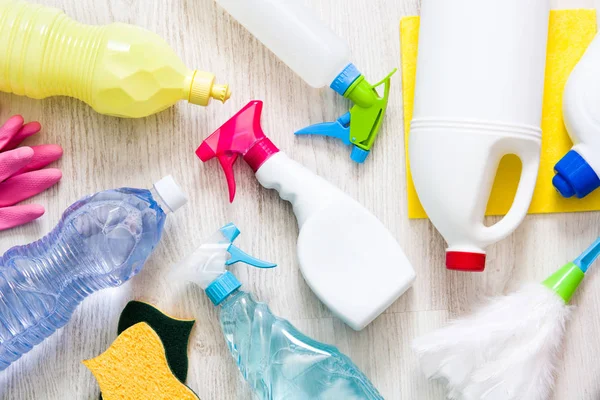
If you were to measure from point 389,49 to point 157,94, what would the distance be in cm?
29

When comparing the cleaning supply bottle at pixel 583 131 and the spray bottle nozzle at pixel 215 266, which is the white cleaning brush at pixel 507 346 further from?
the spray bottle nozzle at pixel 215 266

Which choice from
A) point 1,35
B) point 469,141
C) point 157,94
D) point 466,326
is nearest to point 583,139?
point 469,141

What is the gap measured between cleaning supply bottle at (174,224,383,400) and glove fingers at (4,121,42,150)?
0.24m

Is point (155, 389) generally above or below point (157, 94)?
below

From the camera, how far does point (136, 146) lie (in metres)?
0.70

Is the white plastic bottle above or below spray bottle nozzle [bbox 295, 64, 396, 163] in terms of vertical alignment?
above

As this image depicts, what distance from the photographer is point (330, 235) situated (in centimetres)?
66

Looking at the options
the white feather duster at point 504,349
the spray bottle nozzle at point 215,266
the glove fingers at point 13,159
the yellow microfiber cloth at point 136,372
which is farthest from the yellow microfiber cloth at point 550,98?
the glove fingers at point 13,159

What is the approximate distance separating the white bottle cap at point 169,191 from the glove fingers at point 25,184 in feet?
0.47

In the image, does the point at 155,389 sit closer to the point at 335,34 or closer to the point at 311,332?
the point at 311,332

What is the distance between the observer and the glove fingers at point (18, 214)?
678 mm

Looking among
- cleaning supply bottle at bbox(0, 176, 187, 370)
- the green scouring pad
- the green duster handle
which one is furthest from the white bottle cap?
the green duster handle

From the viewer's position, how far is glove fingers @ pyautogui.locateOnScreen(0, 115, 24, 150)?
26.3 inches

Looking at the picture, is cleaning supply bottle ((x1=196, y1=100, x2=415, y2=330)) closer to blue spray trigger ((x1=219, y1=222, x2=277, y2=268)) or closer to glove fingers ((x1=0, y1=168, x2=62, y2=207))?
blue spray trigger ((x1=219, y1=222, x2=277, y2=268))
